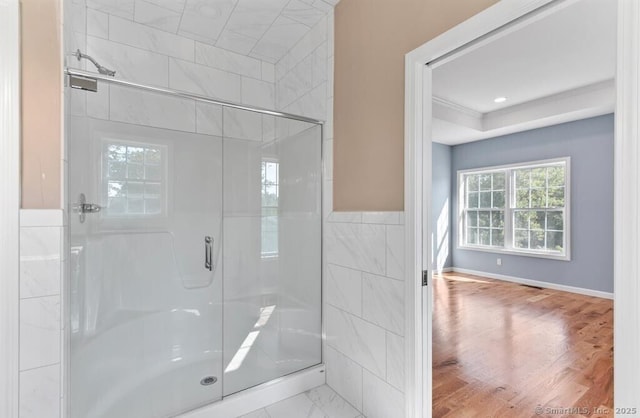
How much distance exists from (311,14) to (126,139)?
1.59 metres

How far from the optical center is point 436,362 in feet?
7.79

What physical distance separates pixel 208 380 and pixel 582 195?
5.10 meters

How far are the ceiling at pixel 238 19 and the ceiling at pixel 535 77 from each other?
1.02 m

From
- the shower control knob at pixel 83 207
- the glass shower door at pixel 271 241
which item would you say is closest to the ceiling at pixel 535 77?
the glass shower door at pixel 271 241

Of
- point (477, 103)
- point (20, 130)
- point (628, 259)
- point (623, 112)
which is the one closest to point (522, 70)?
point (477, 103)

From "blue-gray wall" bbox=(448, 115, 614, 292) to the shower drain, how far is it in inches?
189

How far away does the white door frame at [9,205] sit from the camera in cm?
113

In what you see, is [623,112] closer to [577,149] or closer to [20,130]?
[20,130]

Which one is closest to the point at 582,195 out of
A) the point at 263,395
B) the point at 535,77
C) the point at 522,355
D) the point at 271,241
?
the point at 535,77

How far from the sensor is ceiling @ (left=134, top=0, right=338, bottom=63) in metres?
2.01

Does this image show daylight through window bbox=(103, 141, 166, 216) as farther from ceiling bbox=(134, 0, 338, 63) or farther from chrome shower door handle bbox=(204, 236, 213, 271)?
ceiling bbox=(134, 0, 338, 63)

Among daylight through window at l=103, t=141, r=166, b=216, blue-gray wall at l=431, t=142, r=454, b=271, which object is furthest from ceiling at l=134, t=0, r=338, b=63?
blue-gray wall at l=431, t=142, r=454, b=271

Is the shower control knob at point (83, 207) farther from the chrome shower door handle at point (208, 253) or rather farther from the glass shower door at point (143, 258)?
the chrome shower door handle at point (208, 253)

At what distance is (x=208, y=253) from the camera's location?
2.43m
